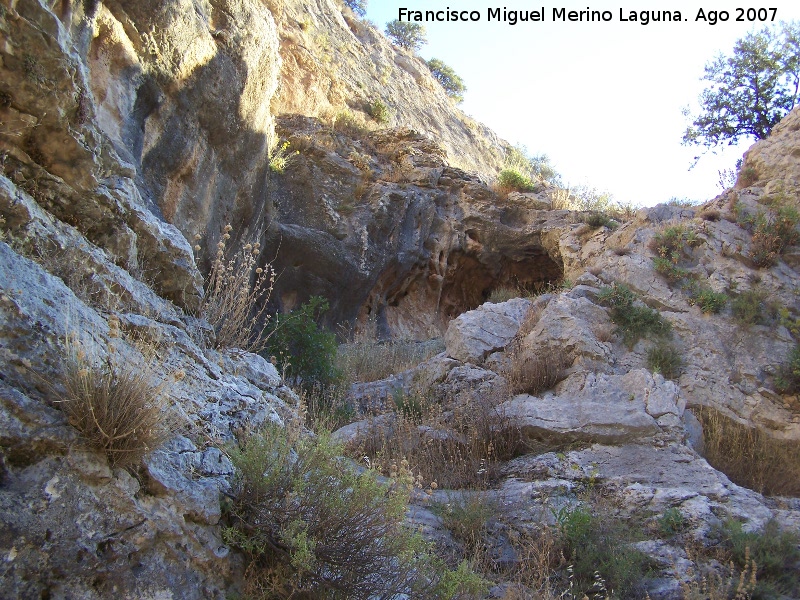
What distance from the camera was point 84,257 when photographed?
12.4 feet

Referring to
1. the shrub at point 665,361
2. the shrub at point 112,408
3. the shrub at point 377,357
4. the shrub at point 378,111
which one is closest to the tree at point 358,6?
the shrub at point 378,111

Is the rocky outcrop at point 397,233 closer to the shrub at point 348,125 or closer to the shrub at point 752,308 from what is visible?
the shrub at point 348,125

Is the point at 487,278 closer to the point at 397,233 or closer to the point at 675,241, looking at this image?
the point at 397,233

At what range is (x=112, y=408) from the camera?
97.8 inches

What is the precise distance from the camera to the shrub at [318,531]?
2.74 meters

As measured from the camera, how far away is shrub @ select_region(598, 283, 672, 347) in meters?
7.75

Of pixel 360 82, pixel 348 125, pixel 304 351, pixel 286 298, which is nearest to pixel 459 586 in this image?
pixel 304 351

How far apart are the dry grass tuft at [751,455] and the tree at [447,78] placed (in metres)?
27.9

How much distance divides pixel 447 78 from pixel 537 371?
28110 mm

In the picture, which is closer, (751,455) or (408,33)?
(751,455)

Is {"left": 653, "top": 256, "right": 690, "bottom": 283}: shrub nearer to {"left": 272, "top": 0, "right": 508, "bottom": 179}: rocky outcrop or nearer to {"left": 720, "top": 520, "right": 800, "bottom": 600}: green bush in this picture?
{"left": 720, "top": 520, "right": 800, "bottom": 600}: green bush

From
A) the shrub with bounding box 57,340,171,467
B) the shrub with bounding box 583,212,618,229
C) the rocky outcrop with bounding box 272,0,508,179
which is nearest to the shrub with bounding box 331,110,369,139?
the rocky outcrop with bounding box 272,0,508,179

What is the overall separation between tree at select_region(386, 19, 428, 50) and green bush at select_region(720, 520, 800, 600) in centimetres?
3303

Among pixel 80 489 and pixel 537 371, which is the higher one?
pixel 537 371
